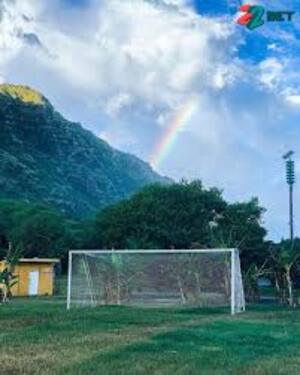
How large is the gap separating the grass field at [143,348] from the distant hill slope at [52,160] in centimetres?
9154

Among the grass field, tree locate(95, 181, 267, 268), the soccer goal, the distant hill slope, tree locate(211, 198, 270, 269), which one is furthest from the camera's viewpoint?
the distant hill slope

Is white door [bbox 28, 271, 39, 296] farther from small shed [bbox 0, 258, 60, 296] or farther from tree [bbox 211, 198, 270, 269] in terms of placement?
tree [bbox 211, 198, 270, 269]

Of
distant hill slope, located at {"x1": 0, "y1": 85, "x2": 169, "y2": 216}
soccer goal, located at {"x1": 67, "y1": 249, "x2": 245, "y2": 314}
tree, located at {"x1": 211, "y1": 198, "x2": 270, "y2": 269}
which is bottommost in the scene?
soccer goal, located at {"x1": 67, "y1": 249, "x2": 245, "y2": 314}

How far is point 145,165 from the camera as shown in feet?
569

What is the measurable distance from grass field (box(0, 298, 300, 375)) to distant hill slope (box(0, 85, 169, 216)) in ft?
300

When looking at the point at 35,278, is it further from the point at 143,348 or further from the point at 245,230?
the point at 143,348

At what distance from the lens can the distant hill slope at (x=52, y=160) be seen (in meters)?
116

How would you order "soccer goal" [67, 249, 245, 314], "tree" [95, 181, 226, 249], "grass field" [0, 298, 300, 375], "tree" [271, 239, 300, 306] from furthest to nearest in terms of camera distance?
"tree" [95, 181, 226, 249] < "tree" [271, 239, 300, 306] < "soccer goal" [67, 249, 245, 314] < "grass field" [0, 298, 300, 375]

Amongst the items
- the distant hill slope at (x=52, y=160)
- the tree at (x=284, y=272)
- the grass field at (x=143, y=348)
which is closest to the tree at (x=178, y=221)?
the tree at (x=284, y=272)

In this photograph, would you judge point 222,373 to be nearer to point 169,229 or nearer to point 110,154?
point 169,229

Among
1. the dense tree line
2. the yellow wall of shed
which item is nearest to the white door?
the yellow wall of shed

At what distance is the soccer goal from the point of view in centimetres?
3334

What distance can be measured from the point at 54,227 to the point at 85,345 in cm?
5696

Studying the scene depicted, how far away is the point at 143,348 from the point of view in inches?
507
